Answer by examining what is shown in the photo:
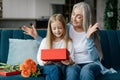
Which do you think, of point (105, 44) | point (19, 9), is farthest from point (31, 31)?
point (19, 9)

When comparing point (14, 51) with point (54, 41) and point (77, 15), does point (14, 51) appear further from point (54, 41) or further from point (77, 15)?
point (77, 15)

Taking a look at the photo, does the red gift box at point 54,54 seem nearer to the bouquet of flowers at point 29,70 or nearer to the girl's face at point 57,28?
the bouquet of flowers at point 29,70

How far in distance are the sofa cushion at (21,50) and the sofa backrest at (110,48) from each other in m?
0.66

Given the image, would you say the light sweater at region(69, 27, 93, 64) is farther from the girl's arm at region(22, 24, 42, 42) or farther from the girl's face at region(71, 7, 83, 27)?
the girl's arm at region(22, 24, 42, 42)

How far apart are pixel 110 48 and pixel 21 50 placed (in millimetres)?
861

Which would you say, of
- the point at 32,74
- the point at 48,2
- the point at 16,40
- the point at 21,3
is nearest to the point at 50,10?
the point at 48,2

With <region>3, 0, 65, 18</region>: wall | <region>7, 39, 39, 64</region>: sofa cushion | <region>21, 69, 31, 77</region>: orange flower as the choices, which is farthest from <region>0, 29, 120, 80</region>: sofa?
<region>3, 0, 65, 18</region>: wall

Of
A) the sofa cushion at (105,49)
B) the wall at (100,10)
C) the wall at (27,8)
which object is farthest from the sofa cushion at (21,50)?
the wall at (100,10)

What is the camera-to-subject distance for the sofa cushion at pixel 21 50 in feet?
8.98

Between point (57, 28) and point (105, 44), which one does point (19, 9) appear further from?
point (57, 28)

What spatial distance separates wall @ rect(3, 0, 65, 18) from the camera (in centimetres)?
760

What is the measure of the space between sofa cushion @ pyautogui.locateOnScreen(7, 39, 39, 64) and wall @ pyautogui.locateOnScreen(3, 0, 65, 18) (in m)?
4.87

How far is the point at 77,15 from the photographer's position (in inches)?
101

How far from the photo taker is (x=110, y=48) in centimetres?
293
